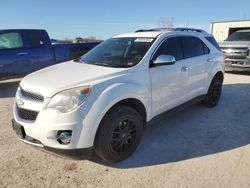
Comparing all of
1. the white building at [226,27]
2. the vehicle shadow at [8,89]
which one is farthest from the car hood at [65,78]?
the white building at [226,27]

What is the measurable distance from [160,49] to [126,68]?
0.85 metres

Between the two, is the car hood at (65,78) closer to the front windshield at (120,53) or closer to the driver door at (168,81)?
the front windshield at (120,53)

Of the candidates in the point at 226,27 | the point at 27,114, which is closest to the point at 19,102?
the point at 27,114

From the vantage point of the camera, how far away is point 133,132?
147 inches

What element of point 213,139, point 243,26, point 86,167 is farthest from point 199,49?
point 243,26

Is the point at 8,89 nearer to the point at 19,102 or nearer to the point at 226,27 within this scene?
the point at 19,102

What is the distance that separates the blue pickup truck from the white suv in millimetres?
3953

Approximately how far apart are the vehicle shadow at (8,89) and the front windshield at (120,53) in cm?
379

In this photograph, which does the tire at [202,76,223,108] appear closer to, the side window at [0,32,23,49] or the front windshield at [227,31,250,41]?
the side window at [0,32,23,49]

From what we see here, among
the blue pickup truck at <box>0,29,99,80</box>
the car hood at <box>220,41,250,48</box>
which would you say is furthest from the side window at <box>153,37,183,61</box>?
the car hood at <box>220,41,250,48</box>

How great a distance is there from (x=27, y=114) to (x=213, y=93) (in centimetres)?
425

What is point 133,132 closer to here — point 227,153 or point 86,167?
point 86,167

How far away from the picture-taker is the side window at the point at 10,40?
7664 mm

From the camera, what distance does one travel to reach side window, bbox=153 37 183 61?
4230 millimetres
